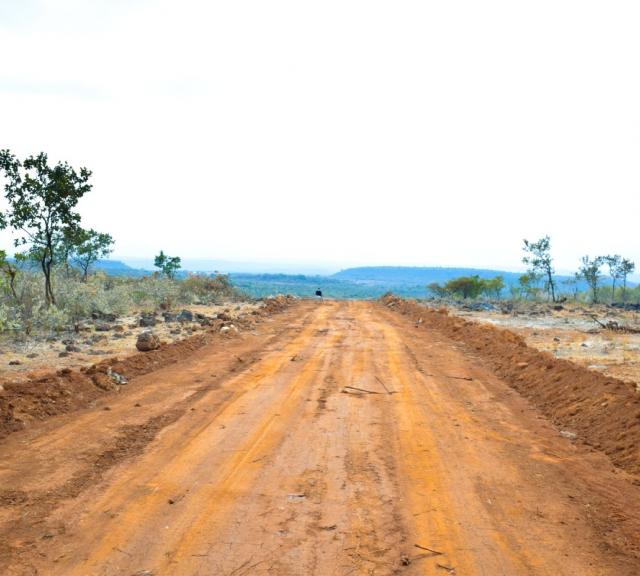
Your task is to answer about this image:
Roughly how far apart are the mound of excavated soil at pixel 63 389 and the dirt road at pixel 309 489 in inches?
14.6

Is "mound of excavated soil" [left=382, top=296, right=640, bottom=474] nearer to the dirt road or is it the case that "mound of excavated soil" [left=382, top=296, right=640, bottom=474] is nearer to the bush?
the dirt road

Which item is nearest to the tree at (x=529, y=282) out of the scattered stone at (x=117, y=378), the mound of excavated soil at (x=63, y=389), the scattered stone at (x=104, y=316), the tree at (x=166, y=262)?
the tree at (x=166, y=262)

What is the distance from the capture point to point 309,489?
523 cm

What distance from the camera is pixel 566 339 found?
1722 cm

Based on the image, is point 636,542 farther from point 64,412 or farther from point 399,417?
point 64,412

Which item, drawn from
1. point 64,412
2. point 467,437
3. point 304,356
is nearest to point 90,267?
point 304,356

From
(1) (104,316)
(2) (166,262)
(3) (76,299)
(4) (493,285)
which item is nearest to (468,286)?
(4) (493,285)

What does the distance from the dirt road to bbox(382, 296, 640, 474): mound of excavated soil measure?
403 millimetres

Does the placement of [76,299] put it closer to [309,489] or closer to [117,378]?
[117,378]

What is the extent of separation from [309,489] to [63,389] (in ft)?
16.8

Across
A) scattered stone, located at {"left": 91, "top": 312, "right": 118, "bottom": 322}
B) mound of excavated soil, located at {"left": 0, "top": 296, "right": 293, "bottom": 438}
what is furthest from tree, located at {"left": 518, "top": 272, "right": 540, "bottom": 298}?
mound of excavated soil, located at {"left": 0, "top": 296, "right": 293, "bottom": 438}

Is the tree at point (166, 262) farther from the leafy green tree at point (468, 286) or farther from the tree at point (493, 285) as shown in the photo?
the tree at point (493, 285)

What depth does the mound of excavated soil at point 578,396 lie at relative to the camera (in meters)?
6.89

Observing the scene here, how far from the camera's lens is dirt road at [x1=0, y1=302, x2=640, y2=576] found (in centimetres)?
404
